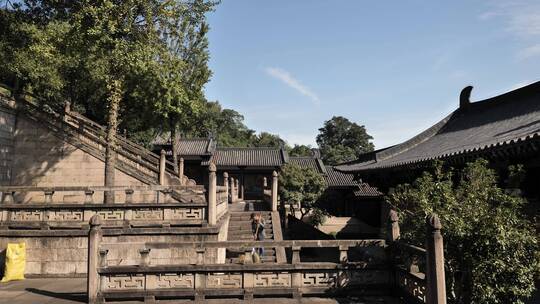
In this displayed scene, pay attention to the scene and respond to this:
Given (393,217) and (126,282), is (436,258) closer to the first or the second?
(393,217)

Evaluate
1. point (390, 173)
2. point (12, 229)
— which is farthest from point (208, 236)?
point (390, 173)

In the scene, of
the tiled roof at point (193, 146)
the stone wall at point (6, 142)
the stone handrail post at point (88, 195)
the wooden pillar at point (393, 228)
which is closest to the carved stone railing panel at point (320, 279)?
the wooden pillar at point (393, 228)

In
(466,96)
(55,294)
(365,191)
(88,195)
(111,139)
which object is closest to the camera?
(55,294)

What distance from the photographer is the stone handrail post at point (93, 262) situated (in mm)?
7820

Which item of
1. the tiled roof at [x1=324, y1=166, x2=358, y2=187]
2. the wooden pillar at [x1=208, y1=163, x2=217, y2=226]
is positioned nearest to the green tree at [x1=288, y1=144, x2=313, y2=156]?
the tiled roof at [x1=324, y1=166, x2=358, y2=187]

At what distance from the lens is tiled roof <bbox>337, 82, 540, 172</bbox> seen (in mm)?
9407

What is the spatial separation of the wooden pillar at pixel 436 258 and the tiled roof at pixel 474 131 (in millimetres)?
2484

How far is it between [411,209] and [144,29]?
33.8 feet

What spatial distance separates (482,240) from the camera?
228 inches

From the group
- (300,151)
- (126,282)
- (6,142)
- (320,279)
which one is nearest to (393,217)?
(320,279)

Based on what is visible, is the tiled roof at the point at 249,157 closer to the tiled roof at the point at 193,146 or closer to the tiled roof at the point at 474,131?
the tiled roof at the point at 193,146

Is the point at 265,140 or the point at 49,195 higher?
the point at 265,140

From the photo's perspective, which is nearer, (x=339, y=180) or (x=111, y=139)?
(x=111, y=139)

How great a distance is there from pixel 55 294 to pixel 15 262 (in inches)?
102
